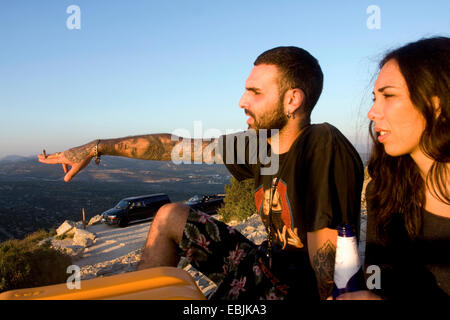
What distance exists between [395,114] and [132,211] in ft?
62.1

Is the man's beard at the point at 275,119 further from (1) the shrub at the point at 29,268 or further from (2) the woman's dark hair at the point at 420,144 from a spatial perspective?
(1) the shrub at the point at 29,268

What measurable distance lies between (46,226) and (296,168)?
113 feet

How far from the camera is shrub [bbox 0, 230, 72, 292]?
6.60 metres

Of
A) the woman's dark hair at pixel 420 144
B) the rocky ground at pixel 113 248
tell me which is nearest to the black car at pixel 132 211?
the rocky ground at pixel 113 248

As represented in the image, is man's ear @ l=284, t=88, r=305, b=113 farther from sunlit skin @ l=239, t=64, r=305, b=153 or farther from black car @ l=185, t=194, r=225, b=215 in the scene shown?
black car @ l=185, t=194, r=225, b=215

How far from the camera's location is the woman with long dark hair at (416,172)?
162 cm

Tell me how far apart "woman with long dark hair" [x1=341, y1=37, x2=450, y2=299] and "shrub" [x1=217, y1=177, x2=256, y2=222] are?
39.5 ft

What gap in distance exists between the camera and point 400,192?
193cm

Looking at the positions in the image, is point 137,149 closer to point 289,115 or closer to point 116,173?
point 289,115

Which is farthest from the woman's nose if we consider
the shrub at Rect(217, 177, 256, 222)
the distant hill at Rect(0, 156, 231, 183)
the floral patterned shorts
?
the distant hill at Rect(0, 156, 231, 183)

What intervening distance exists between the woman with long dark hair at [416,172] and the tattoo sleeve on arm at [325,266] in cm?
30

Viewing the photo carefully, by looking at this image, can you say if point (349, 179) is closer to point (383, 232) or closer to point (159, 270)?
point (383, 232)

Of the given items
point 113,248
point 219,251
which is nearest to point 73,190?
point 113,248
